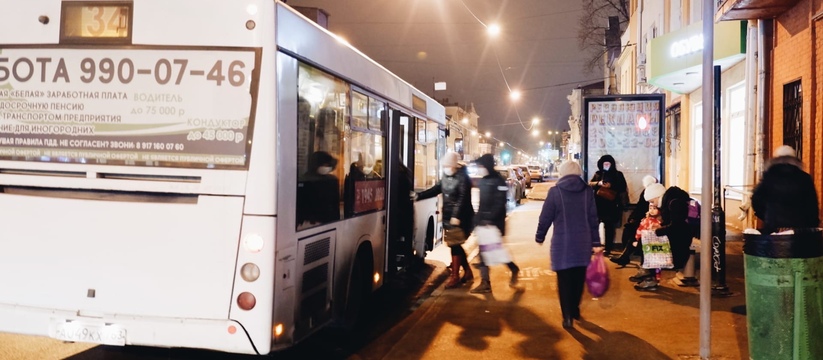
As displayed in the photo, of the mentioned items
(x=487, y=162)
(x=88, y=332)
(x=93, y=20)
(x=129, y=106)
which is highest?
(x=93, y=20)

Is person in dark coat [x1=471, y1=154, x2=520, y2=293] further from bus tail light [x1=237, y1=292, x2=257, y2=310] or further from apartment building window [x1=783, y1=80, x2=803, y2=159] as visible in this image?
apartment building window [x1=783, y1=80, x2=803, y2=159]

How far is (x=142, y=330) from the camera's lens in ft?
16.2

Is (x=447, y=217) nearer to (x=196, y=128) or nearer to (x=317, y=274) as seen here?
(x=317, y=274)

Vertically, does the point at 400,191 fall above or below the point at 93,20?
below

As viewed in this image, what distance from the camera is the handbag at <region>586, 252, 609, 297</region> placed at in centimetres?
704

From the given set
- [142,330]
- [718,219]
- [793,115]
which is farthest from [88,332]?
[793,115]

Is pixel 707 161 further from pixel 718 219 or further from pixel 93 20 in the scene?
pixel 93 20

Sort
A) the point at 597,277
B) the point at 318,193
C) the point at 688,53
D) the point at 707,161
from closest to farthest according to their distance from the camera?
the point at 707,161 → the point at 318,193 → the point at 597,277 → the point at 688,53

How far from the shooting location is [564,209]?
7.16m

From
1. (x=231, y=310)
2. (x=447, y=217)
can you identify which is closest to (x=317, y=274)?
(x=231, y=310)

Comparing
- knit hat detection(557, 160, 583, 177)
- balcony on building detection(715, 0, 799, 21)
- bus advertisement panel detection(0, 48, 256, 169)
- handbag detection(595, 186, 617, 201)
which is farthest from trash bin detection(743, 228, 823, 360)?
balcony on building detection(715, 0, 799, 21)

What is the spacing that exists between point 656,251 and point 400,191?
344cm

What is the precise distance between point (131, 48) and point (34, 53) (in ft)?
2.52

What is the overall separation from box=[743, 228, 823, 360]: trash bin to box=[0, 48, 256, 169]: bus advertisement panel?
4.01 m
